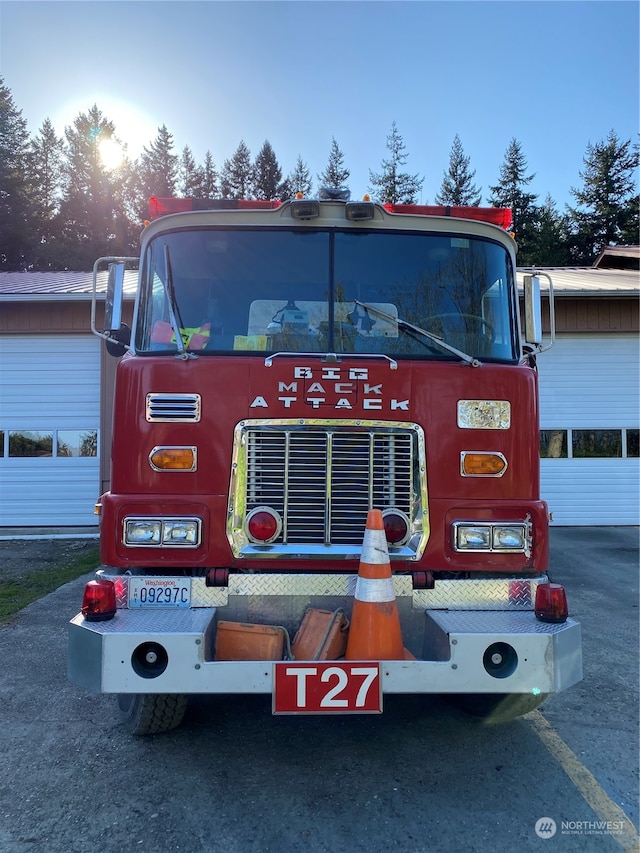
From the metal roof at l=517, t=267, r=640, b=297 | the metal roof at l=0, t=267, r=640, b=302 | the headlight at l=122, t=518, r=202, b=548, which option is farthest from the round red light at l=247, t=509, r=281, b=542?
the metal roof at l=517, t=267, r=640, b=297

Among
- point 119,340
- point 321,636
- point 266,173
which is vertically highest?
point 266,173

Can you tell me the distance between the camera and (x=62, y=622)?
5664mm

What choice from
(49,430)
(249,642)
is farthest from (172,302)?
(49,430)

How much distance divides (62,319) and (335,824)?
355 inches

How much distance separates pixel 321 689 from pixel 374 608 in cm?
44

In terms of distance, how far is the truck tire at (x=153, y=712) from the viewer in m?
3.35

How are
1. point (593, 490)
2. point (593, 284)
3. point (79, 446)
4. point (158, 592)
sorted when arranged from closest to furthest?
point (158, 592), point (79, 446), point (593, 490), point (593, 284)

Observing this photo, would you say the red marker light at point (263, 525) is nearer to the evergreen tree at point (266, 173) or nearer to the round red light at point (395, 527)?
the round red light at point (395, 527)

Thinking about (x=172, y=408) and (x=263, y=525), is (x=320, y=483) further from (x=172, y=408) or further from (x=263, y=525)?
(x=172, y=408)

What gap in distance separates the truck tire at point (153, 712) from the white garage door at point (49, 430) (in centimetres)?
694

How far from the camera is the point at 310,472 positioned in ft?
10.4

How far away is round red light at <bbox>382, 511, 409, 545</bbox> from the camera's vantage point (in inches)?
125

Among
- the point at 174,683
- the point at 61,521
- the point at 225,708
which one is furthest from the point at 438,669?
the point at 61,521

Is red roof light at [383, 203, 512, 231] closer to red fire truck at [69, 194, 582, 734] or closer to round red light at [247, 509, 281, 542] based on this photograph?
red fire truck at [69, 194, 582, 734]
